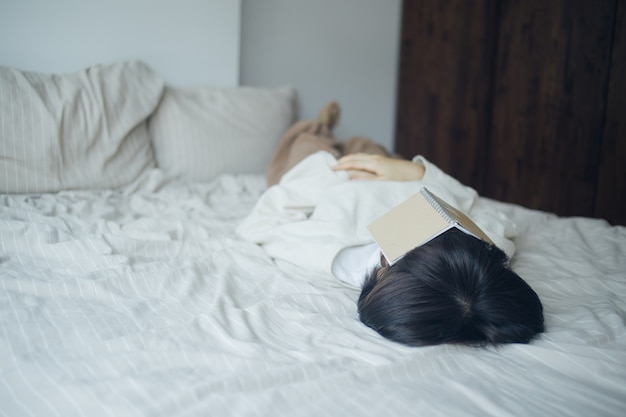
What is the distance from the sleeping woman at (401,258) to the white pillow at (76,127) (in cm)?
47

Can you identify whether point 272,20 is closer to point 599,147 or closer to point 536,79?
point 536,79

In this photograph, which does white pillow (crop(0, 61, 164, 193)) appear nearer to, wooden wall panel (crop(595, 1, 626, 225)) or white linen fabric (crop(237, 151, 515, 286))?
white linen fabric (crop(237, 151, 515, 286))

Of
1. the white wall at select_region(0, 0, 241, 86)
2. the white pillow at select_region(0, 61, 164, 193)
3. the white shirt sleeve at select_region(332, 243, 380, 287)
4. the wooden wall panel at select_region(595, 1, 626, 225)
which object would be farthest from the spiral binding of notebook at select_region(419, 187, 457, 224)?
the wooden wall panel at select_region(595, 1, 626, 225)

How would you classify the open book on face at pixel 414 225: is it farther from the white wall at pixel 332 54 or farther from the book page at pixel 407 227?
the white wall at pixel 332 54

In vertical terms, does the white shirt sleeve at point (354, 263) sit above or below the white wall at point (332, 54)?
below

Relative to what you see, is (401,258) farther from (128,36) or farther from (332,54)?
(332,54)

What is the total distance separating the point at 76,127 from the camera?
5.40ft

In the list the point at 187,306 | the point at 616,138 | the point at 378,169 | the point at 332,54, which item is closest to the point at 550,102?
the point at 616,138

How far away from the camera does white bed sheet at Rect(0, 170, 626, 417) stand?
66 cm

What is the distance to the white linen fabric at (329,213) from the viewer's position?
116 cm

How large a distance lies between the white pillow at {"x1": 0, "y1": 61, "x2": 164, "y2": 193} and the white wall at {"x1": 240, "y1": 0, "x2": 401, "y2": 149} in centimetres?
86

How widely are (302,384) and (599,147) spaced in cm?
218

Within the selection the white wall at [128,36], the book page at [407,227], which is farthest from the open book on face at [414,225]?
the white wall at [128,36]

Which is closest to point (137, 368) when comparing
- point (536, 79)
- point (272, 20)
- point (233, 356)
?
point (233, 356)
